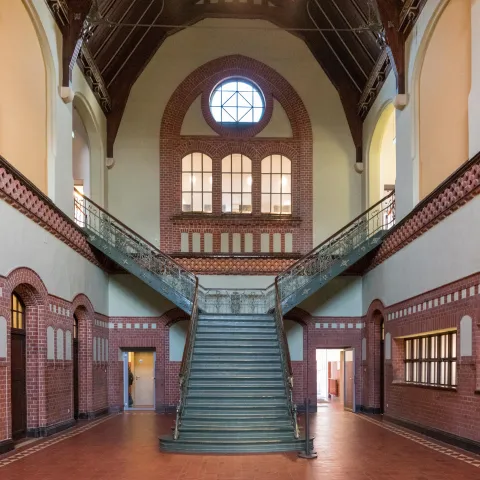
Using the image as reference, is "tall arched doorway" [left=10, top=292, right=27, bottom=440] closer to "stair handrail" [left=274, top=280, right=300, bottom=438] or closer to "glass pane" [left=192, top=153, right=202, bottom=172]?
"stair handrail" [left=274, top=280, right=300, bottom=438]

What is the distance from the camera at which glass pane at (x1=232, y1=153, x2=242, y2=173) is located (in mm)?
20312

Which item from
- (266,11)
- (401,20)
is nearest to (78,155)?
(266,11)

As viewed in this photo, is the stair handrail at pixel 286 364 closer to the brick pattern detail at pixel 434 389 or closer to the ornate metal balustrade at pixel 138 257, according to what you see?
the ornate metal balustrade at pixel 138 257

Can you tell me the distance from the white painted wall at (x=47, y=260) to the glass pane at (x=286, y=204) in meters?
6.20

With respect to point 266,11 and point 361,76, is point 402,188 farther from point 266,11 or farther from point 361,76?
point 266,11

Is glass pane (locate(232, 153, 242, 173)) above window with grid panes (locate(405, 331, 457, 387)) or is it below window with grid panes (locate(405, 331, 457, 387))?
above

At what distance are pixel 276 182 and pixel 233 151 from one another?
1.73 metres

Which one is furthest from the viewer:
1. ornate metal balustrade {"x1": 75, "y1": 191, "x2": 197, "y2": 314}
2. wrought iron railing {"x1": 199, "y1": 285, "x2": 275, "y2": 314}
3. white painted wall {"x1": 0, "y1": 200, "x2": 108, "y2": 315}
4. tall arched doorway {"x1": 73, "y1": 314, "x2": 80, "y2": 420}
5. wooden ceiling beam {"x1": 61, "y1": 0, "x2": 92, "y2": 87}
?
wrought iron railing {"x1": 199, "y1": 285, "x2": 275, "y2": 314}

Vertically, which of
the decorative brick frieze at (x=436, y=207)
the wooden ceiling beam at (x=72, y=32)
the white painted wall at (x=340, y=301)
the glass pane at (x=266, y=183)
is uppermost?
the wooden ceiling beam at (x=72, y=32)

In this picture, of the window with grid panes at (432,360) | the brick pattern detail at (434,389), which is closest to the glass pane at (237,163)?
the brick pattern detail at (434,389)

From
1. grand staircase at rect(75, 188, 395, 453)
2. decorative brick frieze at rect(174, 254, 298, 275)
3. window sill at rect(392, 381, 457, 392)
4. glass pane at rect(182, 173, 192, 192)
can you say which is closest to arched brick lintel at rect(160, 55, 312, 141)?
glass pane at rect(182, 173, 192, 192)

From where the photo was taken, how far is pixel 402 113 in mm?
15289

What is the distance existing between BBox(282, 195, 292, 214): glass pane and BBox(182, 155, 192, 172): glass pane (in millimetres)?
3210

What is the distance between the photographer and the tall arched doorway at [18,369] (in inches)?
466
